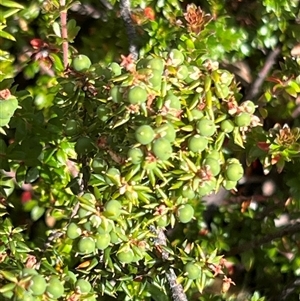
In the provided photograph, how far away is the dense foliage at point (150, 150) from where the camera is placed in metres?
1.10

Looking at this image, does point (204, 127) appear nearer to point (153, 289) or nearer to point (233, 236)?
point (153, 289)

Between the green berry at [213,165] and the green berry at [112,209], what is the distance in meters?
0.18

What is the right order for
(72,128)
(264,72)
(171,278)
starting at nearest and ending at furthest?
(72,128), (171,278), (264,72)

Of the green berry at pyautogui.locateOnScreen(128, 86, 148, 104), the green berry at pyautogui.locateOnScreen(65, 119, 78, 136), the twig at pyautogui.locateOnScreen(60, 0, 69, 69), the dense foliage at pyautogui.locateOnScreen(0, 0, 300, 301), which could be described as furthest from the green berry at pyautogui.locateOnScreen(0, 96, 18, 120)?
the twig at pyautogui.locateOnScreen(60, 0, 69, 69)

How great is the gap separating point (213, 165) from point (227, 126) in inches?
3.6

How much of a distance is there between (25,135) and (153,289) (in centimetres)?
55

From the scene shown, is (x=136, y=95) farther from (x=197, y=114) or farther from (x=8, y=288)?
(x=8, y=288)

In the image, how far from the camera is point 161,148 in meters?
1.03

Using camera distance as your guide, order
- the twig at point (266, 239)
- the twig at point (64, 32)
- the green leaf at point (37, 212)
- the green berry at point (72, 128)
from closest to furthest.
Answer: the green berry at point (72, 128), the twig at point (64, 32), the twig at point (266, 239), the green leaf at point (37, 212)

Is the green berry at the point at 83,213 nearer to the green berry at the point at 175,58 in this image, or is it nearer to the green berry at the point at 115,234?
the green berry at the point at 115,234

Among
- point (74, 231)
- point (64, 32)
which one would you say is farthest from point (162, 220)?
point (64, 32)

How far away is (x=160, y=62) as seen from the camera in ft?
3.58

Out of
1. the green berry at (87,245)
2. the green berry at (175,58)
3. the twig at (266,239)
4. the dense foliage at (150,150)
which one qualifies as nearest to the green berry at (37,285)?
the dense foliage at (150,150)

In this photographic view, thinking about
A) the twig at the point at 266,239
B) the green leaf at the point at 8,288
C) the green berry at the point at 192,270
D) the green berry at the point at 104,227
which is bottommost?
the twig at the point at 266,239
